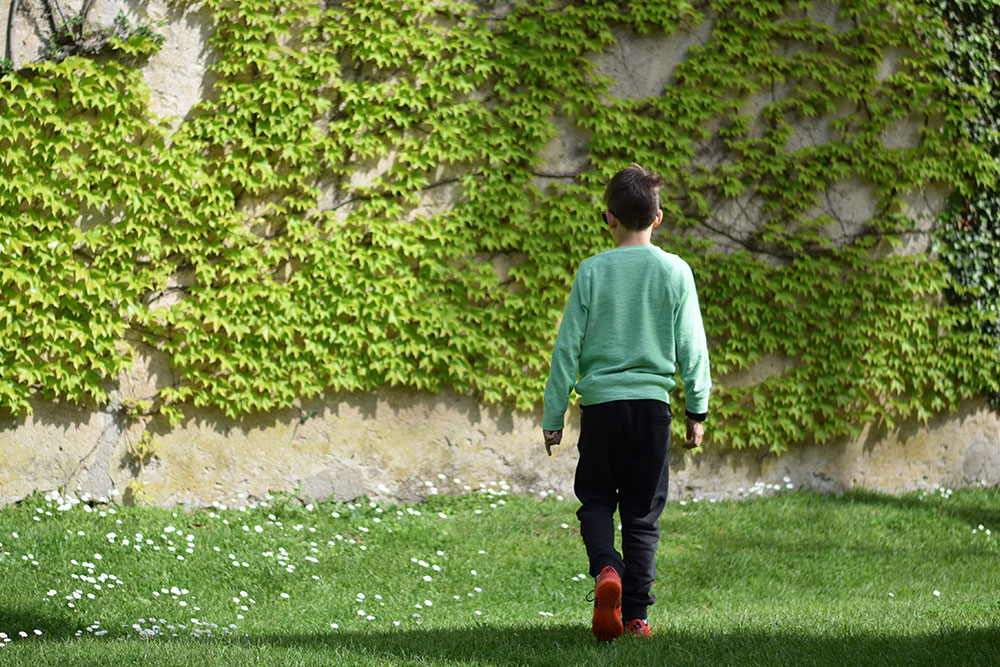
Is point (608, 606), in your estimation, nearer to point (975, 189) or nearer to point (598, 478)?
point (598, 478)

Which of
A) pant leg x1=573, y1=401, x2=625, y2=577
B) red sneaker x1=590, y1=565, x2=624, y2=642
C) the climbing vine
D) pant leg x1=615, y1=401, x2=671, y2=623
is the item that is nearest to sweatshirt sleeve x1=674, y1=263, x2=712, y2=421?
pant leg x1=615, y1=401, x2=671, y2=623

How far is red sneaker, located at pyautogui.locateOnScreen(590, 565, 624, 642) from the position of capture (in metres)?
2.48

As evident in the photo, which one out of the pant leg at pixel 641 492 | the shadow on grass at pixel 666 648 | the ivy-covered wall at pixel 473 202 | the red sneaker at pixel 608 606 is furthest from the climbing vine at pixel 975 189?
the red sneaker at pixel 608 606

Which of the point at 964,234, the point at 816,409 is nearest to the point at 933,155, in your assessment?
the point at 964,234

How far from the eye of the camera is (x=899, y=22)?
5.89 metres

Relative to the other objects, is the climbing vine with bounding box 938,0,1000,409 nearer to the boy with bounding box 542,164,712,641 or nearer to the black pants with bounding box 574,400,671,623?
the boy with bounding box 542,164,712,641

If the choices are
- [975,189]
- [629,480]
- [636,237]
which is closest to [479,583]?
[629,480]

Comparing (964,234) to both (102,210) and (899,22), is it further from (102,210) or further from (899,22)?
(102,210)

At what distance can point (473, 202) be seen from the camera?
535 centimetres

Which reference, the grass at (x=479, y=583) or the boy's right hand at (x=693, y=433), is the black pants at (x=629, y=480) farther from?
the grass at (x=479, y=583)

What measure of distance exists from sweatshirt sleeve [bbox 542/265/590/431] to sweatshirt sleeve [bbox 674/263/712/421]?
0.97 ft

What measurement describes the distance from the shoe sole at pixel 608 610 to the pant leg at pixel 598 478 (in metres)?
0.12

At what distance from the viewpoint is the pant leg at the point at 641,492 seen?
2.70 metres

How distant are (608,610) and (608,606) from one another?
0.02 metres
